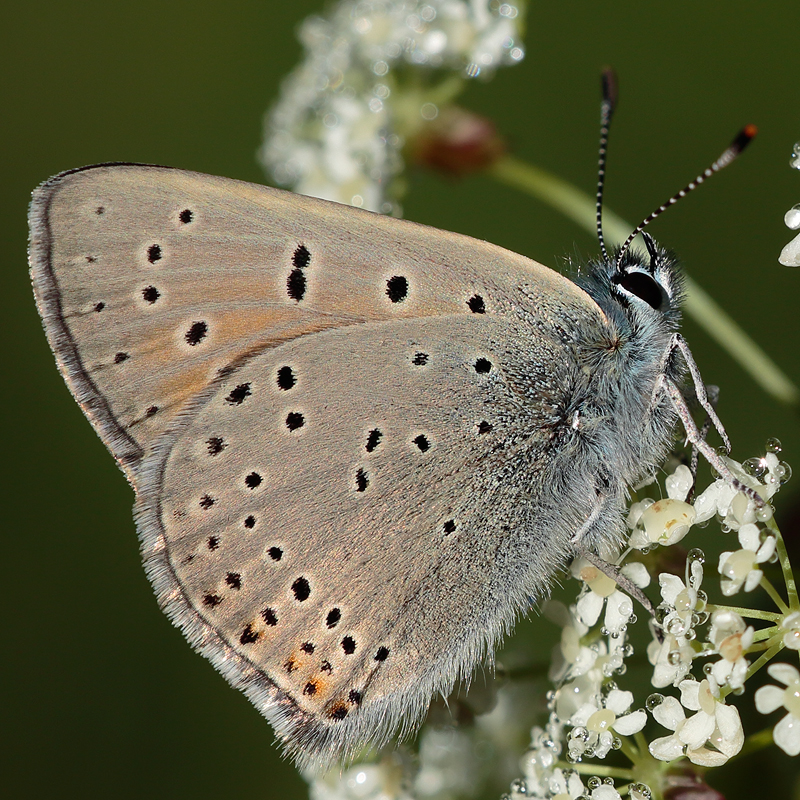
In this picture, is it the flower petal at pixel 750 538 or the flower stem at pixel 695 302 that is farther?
the flower stem at pixel 695 302

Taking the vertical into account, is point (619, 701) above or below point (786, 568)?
below

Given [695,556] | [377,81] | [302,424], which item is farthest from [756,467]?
[377,81]

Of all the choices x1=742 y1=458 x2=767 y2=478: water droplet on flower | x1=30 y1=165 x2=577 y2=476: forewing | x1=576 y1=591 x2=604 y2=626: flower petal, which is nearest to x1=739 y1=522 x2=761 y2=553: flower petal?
x1=742 y1=458 x2=767 y2=478: water droplet on flower

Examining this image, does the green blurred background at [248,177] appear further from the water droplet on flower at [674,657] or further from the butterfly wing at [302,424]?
the water droplet on flower at [674,657]

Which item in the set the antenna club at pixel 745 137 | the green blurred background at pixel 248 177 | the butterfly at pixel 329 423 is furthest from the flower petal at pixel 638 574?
the green blurred background at pixel 248 177

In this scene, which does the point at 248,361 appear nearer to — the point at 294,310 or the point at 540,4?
the point at 294,310

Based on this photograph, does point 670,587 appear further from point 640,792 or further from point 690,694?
point 640,792
